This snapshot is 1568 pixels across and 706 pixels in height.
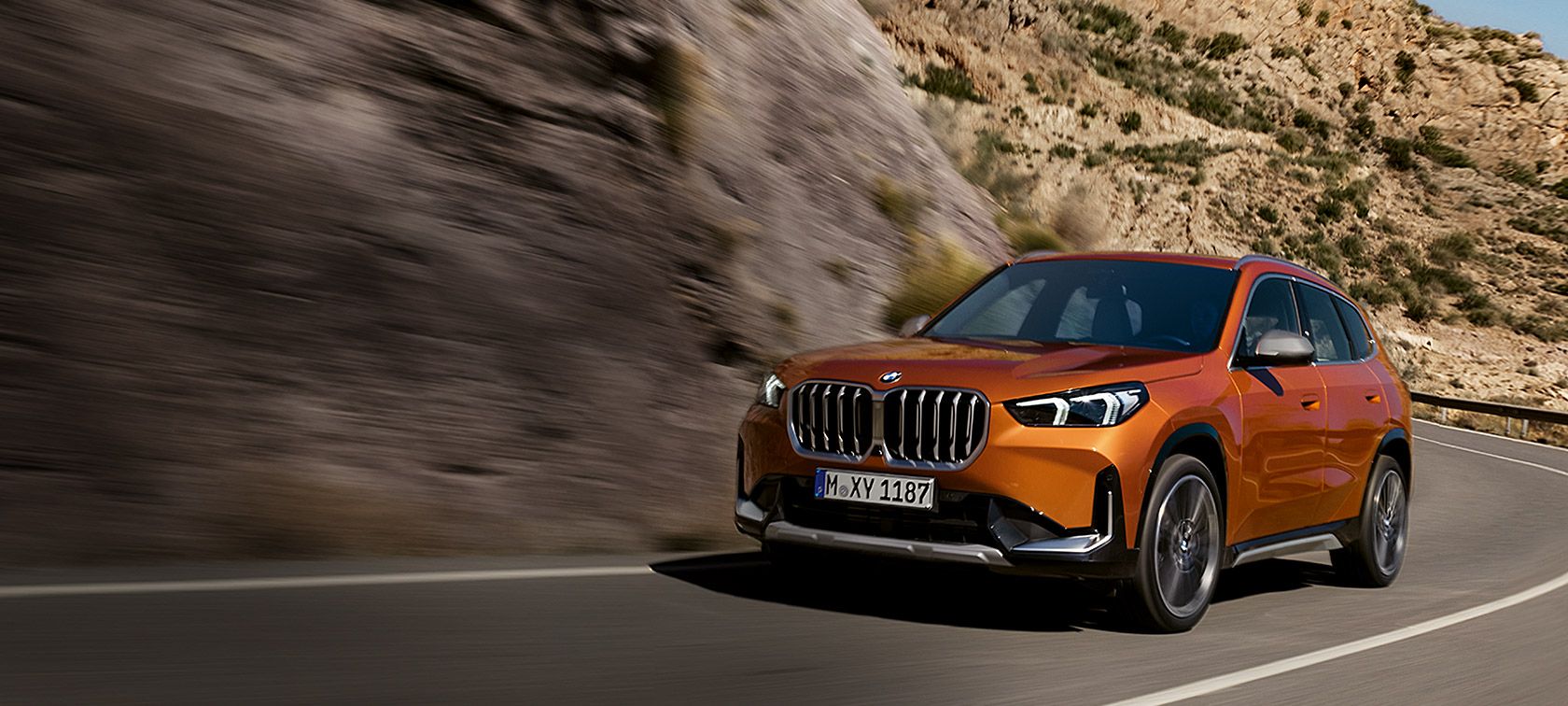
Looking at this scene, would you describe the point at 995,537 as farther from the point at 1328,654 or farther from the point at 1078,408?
the point at 1328,654

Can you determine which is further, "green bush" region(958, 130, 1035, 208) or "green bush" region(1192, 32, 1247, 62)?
"green bush" region(1192, 32, 1247, 62)

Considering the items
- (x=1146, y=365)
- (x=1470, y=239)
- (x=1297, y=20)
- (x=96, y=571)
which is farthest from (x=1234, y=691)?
(x=1297, y=20)

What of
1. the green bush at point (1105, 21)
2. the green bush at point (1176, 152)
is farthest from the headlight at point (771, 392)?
the green bush at point (1105, 21)

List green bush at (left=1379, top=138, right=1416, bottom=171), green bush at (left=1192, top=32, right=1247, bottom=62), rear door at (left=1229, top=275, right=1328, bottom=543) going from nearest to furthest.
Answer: rear door at (left=1229, top=275, right=1328, bottom=543) → green bush at (left=1379, top=138, right=1416, bottom=171) → green bush at (left=1192, top=32, right=1247, bottom=62)

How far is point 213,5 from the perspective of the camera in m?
9.41

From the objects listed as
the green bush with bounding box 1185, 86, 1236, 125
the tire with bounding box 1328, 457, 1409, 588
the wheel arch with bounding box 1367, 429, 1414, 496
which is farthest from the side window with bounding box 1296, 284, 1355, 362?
the green bush with bounding box 1185, 86, 1236, 125

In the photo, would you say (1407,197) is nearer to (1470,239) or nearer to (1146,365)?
(1470,239)

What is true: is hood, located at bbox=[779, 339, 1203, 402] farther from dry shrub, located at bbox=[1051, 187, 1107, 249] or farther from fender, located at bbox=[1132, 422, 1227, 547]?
dry shrub, located at bbox=[1051, 187, 1107, 249]

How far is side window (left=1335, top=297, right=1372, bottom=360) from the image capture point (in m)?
9.72

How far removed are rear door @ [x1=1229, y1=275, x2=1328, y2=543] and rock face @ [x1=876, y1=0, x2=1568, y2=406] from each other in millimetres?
43995

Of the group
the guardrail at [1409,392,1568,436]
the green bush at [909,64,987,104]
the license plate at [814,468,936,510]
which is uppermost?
the green bush at [909,64,987,104]

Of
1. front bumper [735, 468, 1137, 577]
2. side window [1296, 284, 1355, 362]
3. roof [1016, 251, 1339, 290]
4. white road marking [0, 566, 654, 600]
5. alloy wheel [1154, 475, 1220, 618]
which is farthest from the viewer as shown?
side window [1296, 284, 1355, 362]

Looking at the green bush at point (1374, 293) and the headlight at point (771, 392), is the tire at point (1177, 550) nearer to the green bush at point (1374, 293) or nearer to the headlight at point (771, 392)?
the headlight at point (771, 392)

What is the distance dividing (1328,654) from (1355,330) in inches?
123
